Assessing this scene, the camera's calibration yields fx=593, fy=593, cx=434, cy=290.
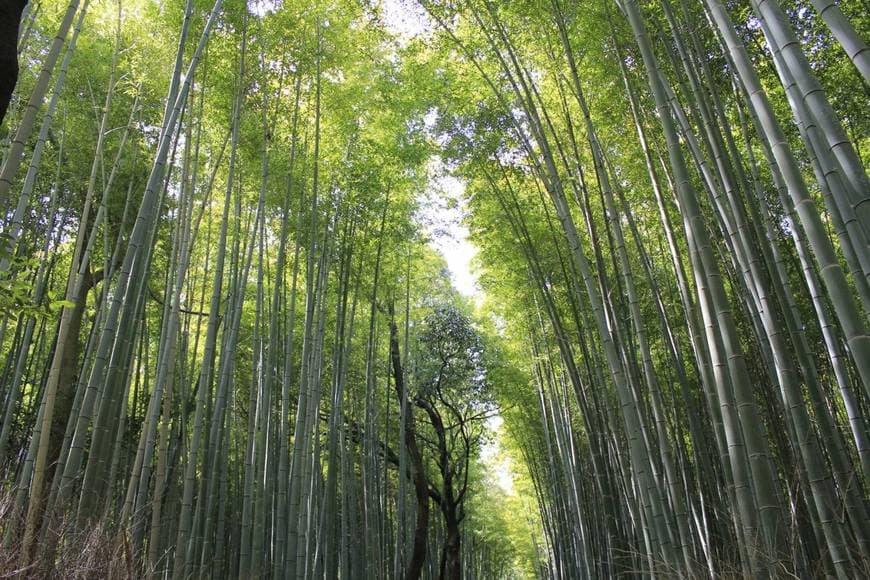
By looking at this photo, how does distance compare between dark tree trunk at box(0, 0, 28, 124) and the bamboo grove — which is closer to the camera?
dark tree trunk at box(0, 0, 28, 124)

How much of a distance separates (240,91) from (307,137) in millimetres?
1250

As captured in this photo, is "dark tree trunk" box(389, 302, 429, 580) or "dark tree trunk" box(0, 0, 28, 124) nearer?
"dark tree trunk" box(0, 0, 28, 124)

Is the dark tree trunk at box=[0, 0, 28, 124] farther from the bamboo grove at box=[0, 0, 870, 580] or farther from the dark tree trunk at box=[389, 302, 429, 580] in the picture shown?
the dark tree trunk at box=[389, 302, 429, 580]

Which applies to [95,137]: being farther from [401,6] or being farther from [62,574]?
[62,574]

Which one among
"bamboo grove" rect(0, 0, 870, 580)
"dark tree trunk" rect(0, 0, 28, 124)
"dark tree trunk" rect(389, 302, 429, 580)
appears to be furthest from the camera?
"dark tree trunk" rect(389, 302, 429, 580)

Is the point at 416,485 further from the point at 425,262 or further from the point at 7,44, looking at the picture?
the point at 7,44

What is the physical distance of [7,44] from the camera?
1.24m

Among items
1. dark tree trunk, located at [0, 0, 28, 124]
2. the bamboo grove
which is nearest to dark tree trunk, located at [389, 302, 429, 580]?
the bamboo grove

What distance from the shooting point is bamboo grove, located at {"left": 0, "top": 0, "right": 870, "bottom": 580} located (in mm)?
2197

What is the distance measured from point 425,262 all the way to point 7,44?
8190 millimetres

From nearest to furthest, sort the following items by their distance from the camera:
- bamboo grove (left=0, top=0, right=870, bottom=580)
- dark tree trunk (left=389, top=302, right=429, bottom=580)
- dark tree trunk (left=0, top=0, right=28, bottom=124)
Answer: dark tree trunk (left=0, top=0, right=28, bottom=124)
bamboo grove (left=0, top=0, right=870, bottom=580)
dark tree trunk (left=389, top=302, right=429, bottom=580)

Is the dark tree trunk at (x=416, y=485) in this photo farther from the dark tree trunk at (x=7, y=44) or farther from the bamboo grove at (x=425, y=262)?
the dark tree trunk at (x=7, y=44)

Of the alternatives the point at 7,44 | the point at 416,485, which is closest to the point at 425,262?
the point at 416,485

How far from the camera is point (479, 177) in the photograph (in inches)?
247
